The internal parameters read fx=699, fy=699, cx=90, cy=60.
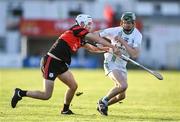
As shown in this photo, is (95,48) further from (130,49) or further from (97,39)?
(97,39)

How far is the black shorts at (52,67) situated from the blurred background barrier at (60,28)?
148ft

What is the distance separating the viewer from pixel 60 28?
61.2 meters

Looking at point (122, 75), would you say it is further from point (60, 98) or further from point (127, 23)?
point (60, 98)

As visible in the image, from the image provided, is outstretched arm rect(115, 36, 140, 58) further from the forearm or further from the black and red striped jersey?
the black and red striped jersey

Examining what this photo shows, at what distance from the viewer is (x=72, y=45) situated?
14352mm

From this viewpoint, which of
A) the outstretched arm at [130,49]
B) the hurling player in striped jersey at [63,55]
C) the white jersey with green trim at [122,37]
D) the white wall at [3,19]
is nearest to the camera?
the hurling player in striped jersey at [63,55]

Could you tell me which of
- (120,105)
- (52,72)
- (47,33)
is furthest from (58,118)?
(47,33)

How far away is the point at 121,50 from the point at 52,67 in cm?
159

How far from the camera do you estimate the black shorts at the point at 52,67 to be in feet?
47.1

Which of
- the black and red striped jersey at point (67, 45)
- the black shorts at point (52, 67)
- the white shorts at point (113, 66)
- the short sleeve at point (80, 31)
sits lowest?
the white shorts at point (113, 66)

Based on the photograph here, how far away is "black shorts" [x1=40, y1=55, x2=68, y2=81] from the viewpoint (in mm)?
14367

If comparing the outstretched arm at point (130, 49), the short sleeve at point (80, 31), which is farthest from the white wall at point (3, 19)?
the short sleeve at point (80, 31)

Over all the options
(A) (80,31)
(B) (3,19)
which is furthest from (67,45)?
(B) (3,19)

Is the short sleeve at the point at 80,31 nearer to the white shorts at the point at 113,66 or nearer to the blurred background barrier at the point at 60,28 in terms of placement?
the white shorts at the point at 113,66
